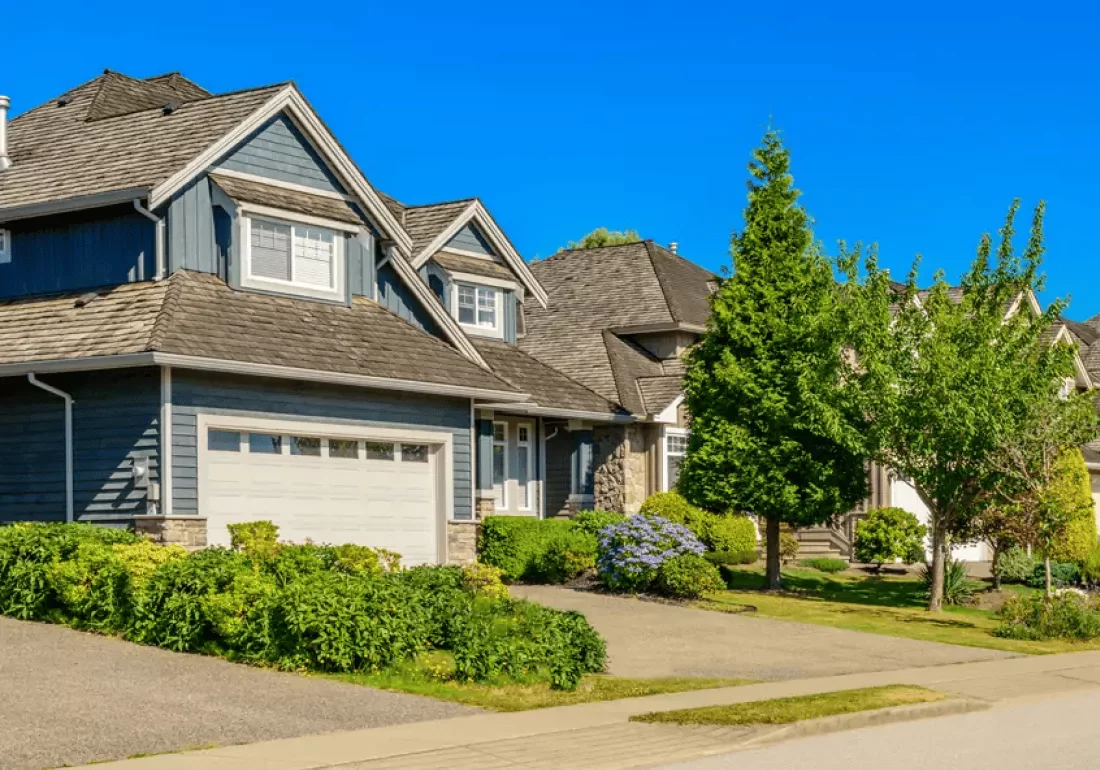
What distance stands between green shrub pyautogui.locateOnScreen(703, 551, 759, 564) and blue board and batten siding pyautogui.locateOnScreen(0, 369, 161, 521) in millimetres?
14711

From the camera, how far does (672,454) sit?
34.9 metres

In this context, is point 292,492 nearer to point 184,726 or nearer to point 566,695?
point 566,695

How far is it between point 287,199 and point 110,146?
331cm

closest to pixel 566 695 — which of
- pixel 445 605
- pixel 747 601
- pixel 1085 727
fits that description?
pixel 445 605

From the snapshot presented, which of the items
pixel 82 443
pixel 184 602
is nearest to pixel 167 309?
pixel 82 443

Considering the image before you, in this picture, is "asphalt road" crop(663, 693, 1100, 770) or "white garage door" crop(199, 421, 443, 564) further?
"white garage door" crop(199, 421, 443, 564)

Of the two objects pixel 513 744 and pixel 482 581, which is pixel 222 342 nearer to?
pixel 482 581

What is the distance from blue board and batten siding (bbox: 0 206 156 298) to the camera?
23500 mm

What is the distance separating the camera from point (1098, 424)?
90.8 ft

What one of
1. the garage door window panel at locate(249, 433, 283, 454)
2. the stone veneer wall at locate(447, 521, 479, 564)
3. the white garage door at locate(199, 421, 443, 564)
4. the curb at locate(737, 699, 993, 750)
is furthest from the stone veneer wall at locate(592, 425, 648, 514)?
the curb at locate(737, 699, 993, 750)

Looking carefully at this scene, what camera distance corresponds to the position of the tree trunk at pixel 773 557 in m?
29.8

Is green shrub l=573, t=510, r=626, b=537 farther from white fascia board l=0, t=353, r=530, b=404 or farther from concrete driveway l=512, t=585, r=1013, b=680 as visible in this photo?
white fascia board l=0, t=353, r=530, b=404

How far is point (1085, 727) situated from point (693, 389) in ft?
53.6

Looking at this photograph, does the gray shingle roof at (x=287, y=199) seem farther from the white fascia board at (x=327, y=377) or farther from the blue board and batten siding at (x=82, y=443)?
the blue board and batten siding at (x=82, y=443)
